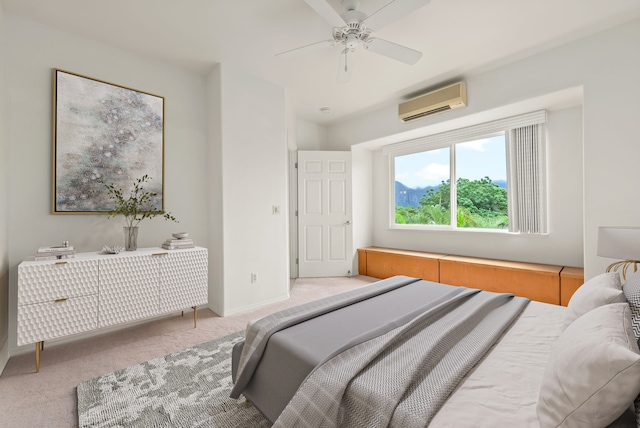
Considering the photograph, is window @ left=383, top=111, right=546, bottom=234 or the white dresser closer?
the white dresser

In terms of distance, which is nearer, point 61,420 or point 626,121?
point 61,420

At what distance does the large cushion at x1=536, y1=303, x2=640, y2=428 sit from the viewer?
75 cm

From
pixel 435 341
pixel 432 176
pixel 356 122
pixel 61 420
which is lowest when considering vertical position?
pixel 61 420

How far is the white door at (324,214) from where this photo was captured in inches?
191

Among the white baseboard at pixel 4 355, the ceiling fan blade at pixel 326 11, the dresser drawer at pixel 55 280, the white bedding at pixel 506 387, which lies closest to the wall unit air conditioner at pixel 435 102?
the ceiling fan blade at pixel 326 11

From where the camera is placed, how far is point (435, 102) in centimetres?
364

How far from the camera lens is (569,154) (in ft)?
11.0

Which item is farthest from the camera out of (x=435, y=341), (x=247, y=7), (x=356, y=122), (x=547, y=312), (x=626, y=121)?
(x=356, y=122)

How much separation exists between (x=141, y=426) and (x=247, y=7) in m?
2.80

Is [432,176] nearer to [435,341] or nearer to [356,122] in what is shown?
[356,122]

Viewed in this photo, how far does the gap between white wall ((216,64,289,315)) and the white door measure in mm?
1073

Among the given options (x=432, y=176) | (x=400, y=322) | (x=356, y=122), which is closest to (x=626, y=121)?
(x=432, y=176)

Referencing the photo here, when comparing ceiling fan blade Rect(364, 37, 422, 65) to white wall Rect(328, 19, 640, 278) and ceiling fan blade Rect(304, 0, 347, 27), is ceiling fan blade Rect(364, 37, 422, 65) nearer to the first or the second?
ceiling fan blade Rect(304, 0, 347, 27)

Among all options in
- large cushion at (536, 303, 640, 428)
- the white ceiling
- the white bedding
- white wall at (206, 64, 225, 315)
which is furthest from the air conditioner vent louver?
large cushion at (536, 303, 640, 428)
